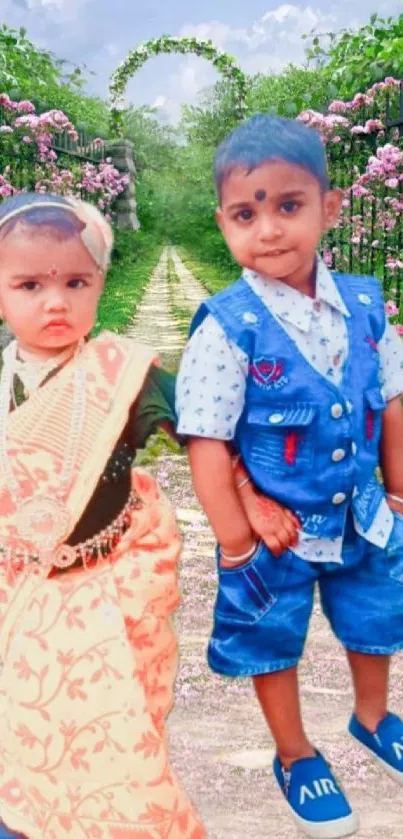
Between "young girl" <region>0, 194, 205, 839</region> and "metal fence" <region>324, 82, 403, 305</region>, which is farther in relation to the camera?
"metal fence" <region>324, 82, 403, 305</region>

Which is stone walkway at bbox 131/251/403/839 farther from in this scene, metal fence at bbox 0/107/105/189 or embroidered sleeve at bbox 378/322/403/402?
metal fence at bbox 0/107/105/189

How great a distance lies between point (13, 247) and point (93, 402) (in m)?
0.31

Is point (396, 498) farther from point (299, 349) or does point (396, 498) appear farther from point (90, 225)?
point (90, 225)

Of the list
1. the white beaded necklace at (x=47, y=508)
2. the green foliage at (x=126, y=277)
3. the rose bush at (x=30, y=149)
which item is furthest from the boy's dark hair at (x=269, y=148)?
the rose bush at (x=30, y=149)

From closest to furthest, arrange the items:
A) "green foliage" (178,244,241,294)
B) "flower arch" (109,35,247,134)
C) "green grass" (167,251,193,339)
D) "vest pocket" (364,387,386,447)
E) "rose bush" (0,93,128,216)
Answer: "vest pocket" (364,387,386,447)
"green grass" (167,251,193,339)
"rose bush" (0,93,128,216)
"green foliage" (178,244,241,294)
"flower arch" (109,35,247,134)

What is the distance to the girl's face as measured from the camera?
6.89ft

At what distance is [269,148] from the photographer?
216 centimetres

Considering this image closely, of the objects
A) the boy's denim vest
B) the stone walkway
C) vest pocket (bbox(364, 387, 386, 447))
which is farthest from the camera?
the stone walkway

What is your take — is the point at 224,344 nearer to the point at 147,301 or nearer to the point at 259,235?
the point at 259,235

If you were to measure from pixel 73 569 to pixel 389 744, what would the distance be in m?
0.89

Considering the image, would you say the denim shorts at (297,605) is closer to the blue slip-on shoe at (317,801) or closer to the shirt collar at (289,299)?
the blue slip-on shoe at (317,801)

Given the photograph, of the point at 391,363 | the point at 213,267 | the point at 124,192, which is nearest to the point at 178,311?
the point at 213,267

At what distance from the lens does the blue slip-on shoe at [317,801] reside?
2.46 meters

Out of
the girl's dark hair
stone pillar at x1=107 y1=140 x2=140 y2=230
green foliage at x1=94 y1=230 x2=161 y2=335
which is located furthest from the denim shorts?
stone pillar at x1=107 y1=140 x2=140 y2=230
